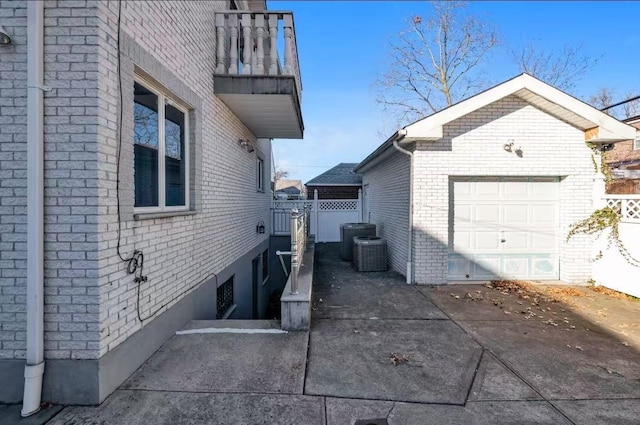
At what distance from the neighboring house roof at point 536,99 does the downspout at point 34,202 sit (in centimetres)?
524

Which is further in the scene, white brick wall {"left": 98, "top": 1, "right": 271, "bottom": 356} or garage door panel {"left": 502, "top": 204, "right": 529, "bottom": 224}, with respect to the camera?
garage door panel {"left": 502, "top": 204, "right": 529, "bottom": 224}

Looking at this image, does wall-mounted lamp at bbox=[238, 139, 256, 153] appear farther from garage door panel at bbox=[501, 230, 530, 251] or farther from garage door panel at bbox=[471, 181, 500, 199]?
garage door panel at bbox=[501, 230, 530, 251]

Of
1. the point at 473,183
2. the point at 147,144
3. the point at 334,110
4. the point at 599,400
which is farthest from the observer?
the point at 334,110

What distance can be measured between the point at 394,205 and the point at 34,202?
6706 millimetres

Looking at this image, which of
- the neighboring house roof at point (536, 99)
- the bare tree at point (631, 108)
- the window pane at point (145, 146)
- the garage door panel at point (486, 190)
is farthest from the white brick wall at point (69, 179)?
the bare tree at point (631, 108)

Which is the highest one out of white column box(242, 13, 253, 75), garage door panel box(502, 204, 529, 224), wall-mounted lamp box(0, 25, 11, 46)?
white column box(242, 13, 253, 75)

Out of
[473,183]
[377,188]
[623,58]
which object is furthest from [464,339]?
[623,58]

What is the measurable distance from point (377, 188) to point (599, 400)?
300 inches

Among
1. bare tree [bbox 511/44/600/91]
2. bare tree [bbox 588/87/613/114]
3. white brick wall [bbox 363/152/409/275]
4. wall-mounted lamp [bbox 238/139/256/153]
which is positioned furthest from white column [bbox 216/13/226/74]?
bare tree [bbox 588/87/613/114]

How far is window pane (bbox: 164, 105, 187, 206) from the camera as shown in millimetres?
3654

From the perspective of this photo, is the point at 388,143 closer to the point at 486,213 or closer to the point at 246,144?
the point at 486,213

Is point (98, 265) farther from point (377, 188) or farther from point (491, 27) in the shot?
point (491, 27)

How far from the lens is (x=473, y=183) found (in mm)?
6594

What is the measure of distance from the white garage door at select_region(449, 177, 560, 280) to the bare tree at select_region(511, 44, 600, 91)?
43.4 feet
